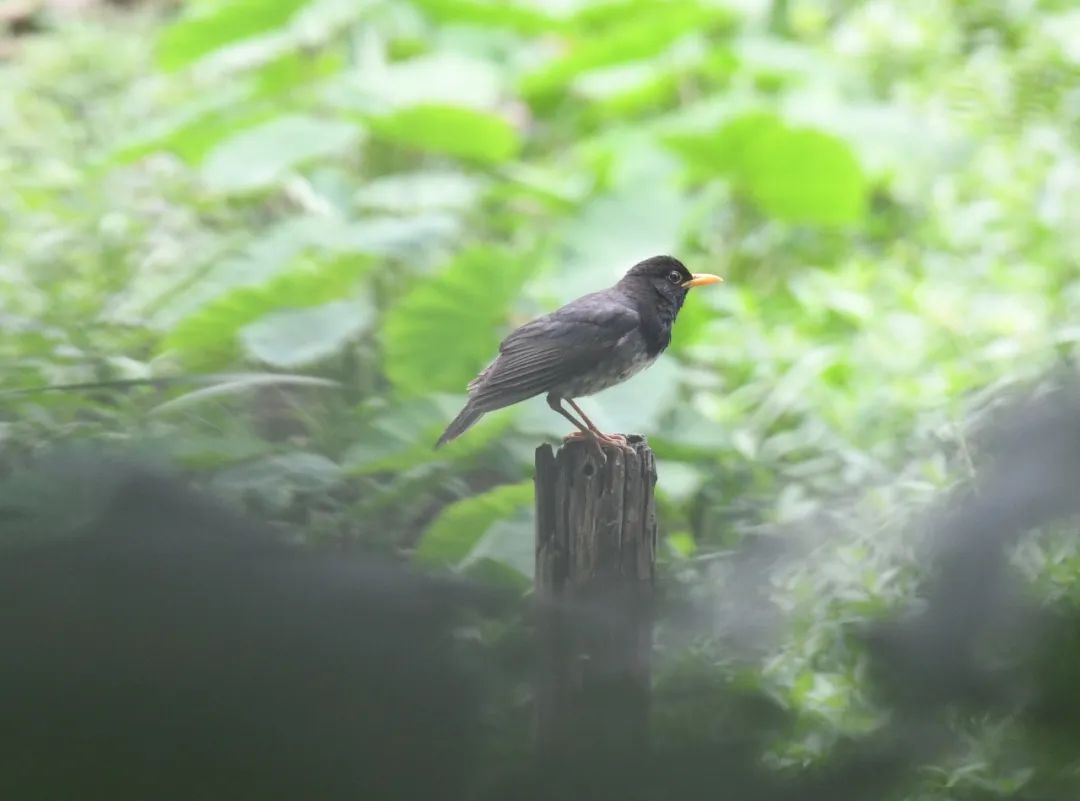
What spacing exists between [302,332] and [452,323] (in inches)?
18.9

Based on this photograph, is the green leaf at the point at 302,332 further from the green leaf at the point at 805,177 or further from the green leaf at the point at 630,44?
the green leaf at the point at 630,44

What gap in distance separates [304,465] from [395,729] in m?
1.78

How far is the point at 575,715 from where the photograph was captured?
1.29m

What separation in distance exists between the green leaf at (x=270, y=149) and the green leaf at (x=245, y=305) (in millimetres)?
571

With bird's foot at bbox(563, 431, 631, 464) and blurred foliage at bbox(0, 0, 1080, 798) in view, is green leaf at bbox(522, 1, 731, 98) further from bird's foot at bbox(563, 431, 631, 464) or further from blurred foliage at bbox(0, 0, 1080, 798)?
bird's foot at bbox(563, 431, 631, 464)

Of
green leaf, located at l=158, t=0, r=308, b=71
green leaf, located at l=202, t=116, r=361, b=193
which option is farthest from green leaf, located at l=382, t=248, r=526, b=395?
green leaf, located at l=158, t=0, r=308, b=71

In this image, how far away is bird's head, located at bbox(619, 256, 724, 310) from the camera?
2.23 meters

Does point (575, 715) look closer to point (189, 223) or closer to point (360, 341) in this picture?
point (360, 341)

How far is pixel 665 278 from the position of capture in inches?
88.6

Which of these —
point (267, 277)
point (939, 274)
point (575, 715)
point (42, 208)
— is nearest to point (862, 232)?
point (939, 274)

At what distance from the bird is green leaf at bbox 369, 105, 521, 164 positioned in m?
2.67

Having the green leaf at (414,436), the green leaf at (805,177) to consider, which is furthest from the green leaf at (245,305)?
the green leaf at (805,177)

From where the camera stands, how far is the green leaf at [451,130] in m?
4.72

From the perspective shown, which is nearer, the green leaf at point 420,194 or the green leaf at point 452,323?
the green leaf at point 452,323
